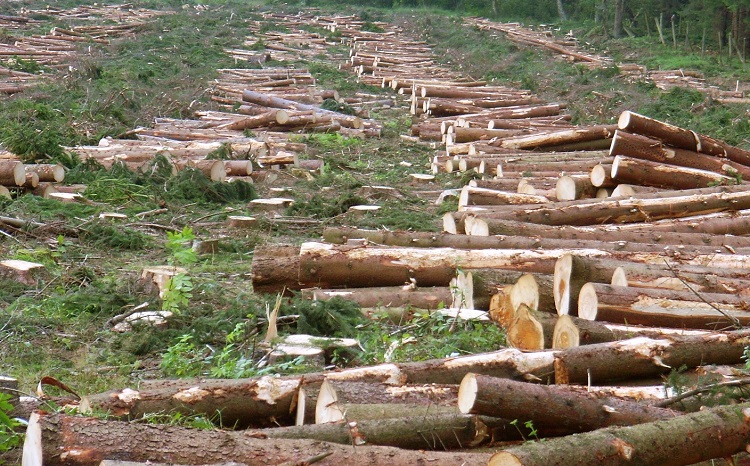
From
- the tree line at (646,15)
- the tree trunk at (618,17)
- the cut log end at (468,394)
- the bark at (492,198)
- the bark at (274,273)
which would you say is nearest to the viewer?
the cut log end at (468,394)

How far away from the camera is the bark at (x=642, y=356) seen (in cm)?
500

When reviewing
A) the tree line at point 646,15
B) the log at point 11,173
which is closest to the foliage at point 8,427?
the log at point 11,173

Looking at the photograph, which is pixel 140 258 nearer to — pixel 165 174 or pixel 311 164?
pixel 165 174

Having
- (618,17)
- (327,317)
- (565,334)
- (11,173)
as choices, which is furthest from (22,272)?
(618,17)

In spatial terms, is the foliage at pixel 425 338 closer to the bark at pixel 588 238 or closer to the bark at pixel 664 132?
the bark at pixel 588 238

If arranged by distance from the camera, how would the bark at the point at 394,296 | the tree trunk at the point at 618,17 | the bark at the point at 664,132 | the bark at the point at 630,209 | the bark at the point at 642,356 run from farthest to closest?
the tree trunk at the point at 618,17 < the bark at the point at 664,132 < the bark at the point at 630,209 < the bark at the point at 394,296 < the bark at the point at 642,356

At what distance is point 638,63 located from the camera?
28562 mm

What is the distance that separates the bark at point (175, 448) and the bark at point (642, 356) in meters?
1.33

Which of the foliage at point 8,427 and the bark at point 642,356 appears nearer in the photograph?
the foliage at point 8,427

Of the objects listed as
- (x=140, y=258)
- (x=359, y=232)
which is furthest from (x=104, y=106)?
(x=359, y=232)

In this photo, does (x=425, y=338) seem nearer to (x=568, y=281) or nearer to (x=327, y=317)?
(x=327, y=317)

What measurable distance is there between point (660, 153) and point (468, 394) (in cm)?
783

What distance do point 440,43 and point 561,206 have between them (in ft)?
93.2

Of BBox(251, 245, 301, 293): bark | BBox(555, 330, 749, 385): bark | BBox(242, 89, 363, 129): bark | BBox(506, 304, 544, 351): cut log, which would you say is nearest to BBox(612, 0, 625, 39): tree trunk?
BBox(242, 89, 363, 129): bark
